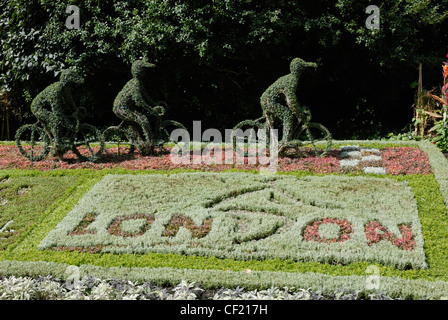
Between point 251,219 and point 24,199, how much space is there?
11.9ft

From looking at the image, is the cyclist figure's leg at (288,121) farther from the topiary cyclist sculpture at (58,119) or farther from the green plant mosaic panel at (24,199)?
the green plant mosaic panel at (24,199)

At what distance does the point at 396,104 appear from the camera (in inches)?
543

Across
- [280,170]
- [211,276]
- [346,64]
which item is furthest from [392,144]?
[211,276]

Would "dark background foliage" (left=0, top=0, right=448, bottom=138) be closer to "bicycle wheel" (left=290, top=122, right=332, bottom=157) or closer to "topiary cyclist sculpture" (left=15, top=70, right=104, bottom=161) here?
"topiary cyclist sculpture" (left=15, top=70, right=104, bottom=161)

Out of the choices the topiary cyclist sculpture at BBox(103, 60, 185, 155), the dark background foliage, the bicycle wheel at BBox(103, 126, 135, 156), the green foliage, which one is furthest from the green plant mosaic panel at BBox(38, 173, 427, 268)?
the dark background foliage

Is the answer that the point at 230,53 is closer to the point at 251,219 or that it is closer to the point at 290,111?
the point at 290,111

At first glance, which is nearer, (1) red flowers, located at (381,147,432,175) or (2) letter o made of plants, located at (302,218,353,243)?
(2) letter o made of plants, located at (302,218,353,243)

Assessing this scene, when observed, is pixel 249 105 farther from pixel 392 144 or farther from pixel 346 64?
pixel 392 144

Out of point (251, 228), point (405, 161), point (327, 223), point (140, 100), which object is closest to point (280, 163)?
point (405, 161)

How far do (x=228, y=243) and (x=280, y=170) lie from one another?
9.44 feet

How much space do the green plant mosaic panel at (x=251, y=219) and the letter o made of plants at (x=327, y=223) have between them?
1 cm

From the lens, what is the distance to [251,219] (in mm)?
6742

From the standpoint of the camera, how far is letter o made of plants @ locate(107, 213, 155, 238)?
6.46m

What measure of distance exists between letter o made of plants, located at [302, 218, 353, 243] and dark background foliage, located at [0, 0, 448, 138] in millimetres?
6019
